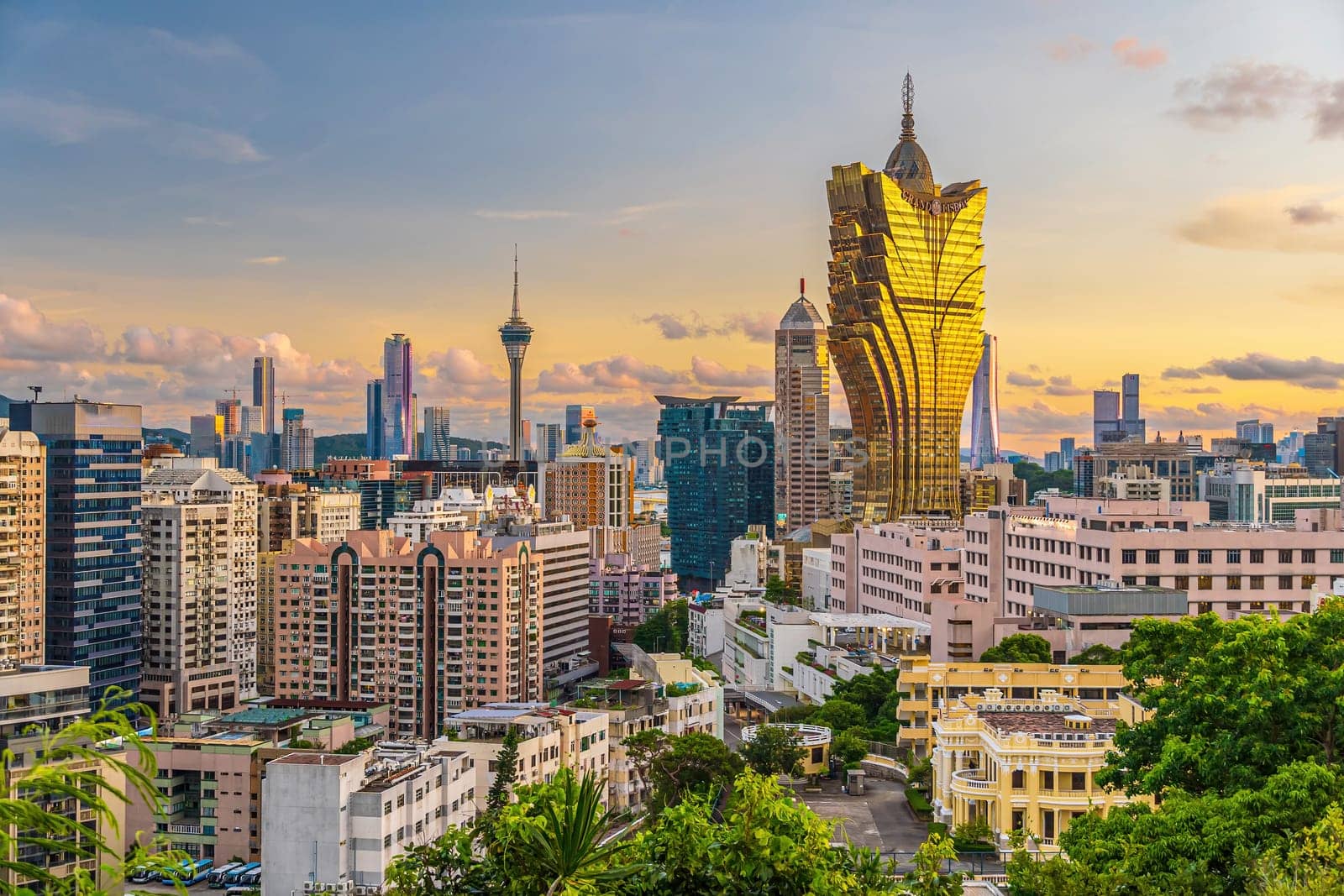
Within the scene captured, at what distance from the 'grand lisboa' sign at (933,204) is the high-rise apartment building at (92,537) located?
50637 millimetres

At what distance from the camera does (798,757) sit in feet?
127

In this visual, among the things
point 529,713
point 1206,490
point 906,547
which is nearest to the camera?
point 529,713

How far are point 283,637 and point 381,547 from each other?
5.67m

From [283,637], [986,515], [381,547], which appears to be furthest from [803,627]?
[283,637]

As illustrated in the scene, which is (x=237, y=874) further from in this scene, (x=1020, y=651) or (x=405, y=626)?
Result: (x=1020, y=651)

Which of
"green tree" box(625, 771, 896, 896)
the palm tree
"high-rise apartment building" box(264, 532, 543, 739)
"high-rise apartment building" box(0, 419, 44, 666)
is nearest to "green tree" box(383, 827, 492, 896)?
the palm tree

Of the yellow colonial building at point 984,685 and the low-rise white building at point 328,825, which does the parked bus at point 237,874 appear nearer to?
the low-rise white building at point 328,825

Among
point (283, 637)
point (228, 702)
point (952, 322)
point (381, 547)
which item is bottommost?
point (228, 702)

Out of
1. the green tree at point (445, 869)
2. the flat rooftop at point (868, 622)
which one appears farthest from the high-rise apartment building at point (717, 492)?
the green tree at point (445, 869)

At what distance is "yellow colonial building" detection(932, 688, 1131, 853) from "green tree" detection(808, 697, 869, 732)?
13.7 metres

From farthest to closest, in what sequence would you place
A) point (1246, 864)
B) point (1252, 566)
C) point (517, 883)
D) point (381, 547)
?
point (381, 547)
point (1252, 566)
point (1246, 864)
point (517, 883)

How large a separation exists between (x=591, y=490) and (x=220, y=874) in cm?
9362

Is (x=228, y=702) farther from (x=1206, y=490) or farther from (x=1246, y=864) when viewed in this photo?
(x=1206, y=490)

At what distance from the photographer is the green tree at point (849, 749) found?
3953cm
